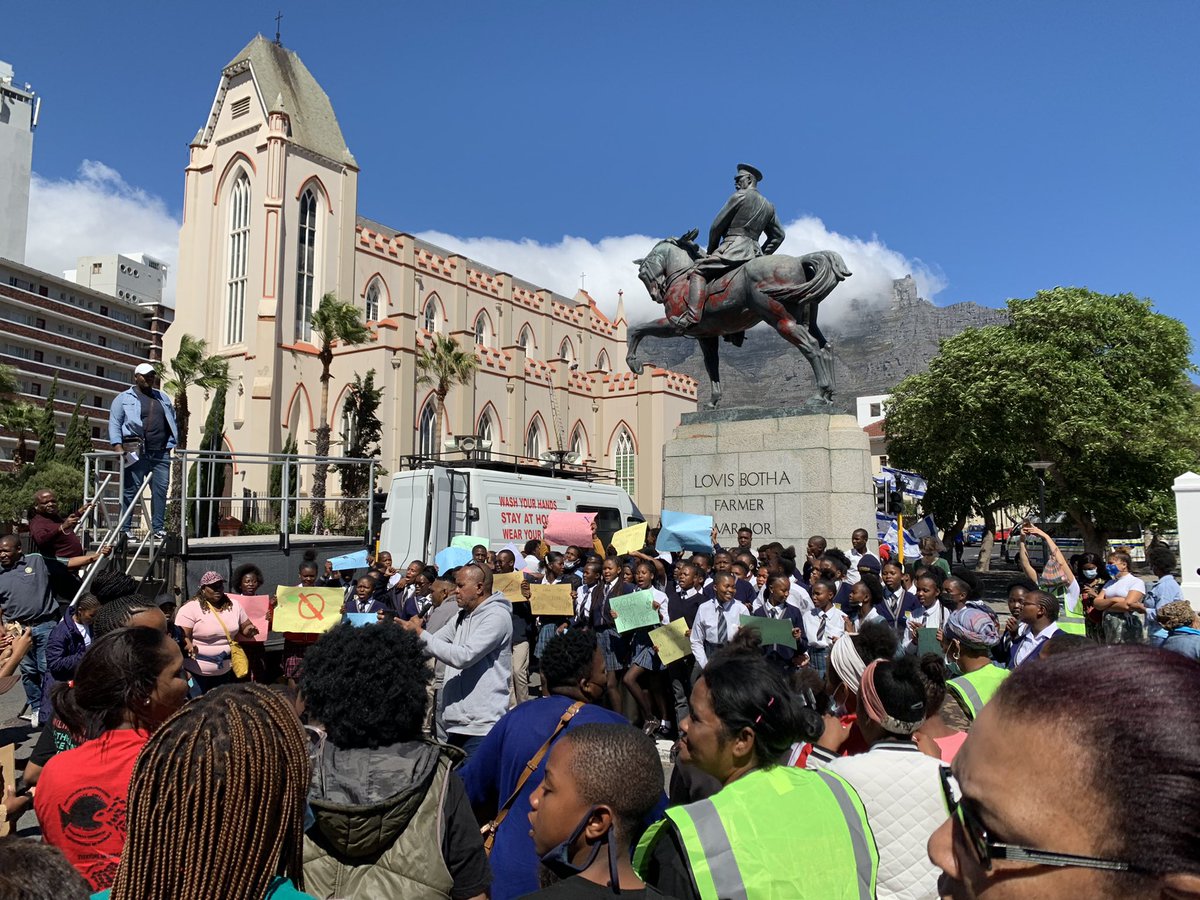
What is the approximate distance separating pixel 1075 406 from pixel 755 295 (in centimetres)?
1664

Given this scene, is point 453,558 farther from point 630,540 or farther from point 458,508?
point 458,508

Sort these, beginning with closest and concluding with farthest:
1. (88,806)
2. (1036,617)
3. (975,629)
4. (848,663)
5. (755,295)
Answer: (88,806), (848,663), (975,629), (1036,617), (755,295)

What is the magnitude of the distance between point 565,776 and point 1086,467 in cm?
2852

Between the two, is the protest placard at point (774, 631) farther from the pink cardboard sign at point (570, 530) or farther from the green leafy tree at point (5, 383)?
the green leafy tree at point (5, 383)

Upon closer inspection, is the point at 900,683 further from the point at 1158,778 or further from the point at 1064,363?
the point at 1064,363

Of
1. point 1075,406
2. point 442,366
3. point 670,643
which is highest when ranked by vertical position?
point 442,366

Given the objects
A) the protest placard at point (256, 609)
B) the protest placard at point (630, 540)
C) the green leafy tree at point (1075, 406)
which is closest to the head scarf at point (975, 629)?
the protest placard at point (256, 609)

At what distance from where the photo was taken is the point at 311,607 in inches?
311

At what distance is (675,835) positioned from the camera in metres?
2.32

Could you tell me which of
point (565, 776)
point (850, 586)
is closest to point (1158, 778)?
point (565, 776)

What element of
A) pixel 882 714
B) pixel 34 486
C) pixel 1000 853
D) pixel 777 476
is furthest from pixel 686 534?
pixel 34 486

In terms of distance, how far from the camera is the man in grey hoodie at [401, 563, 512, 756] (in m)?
5.06

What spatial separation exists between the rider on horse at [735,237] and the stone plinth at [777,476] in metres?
1.98

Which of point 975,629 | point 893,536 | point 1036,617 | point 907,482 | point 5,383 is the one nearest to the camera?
point 975,629
